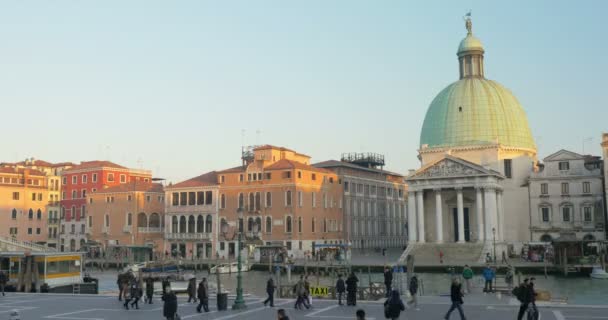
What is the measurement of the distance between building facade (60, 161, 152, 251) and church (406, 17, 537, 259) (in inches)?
1472

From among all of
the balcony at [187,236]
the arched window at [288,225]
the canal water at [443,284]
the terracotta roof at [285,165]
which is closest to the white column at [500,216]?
the canal water at [443,284]

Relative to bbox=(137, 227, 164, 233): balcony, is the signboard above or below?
below

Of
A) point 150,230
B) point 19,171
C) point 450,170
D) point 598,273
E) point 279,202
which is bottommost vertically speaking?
point 598,273

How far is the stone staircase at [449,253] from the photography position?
57469mm

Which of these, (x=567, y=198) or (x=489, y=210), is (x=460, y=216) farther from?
(x=567, y=198)

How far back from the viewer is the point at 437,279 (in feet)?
155

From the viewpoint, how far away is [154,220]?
78188mm

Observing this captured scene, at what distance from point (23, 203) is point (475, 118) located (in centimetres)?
5497

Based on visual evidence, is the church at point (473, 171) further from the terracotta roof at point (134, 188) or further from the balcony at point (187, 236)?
the terracotta roof at point (134, 188)

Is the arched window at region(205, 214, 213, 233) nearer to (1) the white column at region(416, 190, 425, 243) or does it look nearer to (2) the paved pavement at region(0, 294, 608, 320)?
(1) the white column at region(416, 190, 425, 243)

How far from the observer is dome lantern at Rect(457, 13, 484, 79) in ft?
239

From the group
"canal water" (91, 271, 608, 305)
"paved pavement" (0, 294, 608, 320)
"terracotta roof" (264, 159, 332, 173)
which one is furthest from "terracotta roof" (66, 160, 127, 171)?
"paved pavement" (0, 294, 608, 320)

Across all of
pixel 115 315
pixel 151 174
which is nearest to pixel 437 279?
pixel 115 315

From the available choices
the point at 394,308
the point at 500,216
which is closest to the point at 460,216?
the point at 500,216
